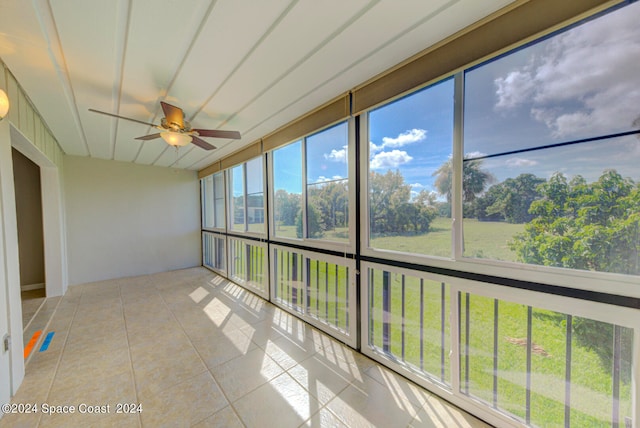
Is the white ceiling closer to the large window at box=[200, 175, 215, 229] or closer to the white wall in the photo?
the white wall

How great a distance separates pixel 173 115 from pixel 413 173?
2113 mm

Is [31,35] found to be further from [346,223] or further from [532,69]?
[532,69]

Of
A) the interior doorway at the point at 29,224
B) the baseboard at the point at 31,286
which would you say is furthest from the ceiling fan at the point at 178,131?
the baseboard at the point at 31,286

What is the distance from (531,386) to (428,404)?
649 millimetres

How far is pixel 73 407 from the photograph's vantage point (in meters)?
1.57


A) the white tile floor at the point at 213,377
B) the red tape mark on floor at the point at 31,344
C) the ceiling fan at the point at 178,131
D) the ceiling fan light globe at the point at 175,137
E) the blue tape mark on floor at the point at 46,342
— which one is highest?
the ceiling fan at the point at 178,131

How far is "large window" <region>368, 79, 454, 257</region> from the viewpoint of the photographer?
1.63 metres

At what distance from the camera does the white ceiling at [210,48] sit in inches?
47.9

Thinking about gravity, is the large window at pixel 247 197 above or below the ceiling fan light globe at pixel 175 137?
below

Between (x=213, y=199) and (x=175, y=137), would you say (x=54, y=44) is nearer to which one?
(x=175, y=137)

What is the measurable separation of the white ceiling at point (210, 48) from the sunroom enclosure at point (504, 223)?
0.27 meters

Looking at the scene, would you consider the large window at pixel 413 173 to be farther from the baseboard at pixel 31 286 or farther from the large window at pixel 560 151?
the baseboard at pixel 31 286

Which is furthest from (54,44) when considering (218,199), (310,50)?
(218,199)

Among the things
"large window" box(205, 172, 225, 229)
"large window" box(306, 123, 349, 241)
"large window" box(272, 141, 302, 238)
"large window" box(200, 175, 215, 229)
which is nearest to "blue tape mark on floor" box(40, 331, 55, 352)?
"large window" box(272, 141, 302, 238)
